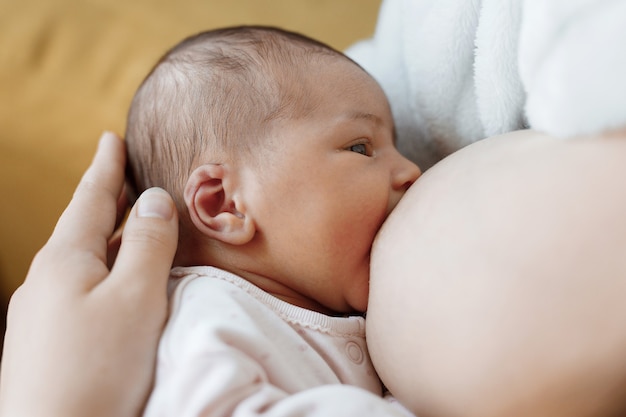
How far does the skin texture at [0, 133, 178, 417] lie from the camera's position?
623 millimetres

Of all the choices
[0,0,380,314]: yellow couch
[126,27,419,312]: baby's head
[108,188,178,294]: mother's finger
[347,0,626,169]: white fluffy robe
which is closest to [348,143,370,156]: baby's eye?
[126,27,419,312]: baby's head

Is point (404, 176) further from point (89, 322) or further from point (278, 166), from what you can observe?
point (89, 322)

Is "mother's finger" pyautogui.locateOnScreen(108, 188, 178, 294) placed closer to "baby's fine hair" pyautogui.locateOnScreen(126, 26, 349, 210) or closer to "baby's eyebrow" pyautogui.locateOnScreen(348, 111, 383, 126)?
"baby's fine hair" pyautogui.locateOnScreen(126, 26, 349, 210)

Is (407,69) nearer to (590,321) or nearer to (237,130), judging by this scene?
(237,130)

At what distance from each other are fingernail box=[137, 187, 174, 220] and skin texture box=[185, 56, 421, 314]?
1.2 inches

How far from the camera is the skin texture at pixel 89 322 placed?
2.04 ft

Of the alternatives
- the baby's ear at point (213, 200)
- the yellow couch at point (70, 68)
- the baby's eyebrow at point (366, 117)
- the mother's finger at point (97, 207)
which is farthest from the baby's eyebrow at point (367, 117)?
the yellow couch at point (70, 68)

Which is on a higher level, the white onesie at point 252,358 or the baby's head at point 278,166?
the baby's head at point 278,166

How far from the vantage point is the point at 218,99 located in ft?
2.75

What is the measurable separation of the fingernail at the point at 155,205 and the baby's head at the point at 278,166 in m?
0.03

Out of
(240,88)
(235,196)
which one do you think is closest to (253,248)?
(235,196)

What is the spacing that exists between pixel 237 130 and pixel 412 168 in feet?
0.73

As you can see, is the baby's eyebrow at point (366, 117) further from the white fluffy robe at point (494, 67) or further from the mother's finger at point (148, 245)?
the mother's finger at point (148, 245)

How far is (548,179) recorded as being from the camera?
583 mm
